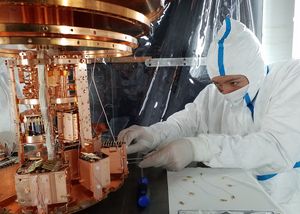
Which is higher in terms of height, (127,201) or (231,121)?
(231,121)

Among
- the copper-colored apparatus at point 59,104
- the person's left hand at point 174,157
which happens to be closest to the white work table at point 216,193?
the person's left hand at point 174,157

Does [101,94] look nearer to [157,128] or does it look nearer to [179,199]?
[157,128]

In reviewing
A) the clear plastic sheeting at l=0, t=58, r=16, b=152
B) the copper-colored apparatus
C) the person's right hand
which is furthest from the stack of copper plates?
the clear plastic sheeting at l=0, t=58, r=16, b=152

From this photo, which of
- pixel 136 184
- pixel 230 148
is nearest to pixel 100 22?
pixel 136 184

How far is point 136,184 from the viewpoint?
2.69 ft

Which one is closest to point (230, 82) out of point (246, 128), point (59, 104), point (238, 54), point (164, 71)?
point (238, 54)

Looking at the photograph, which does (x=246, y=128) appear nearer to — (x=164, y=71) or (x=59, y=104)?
(x=164, y=71)

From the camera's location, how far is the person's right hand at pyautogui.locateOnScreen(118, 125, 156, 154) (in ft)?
3.85

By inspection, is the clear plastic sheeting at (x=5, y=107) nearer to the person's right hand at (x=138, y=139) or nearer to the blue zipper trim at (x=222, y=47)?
the person's right hand at (x=138, y=139)

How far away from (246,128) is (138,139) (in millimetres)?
528

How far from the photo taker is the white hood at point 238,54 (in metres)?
1.08

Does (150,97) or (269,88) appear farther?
(150,97)

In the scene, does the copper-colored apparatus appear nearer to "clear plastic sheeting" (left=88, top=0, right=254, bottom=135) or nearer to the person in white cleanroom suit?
the person in white cleanroom suit

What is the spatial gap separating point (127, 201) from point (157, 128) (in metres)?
0.65
